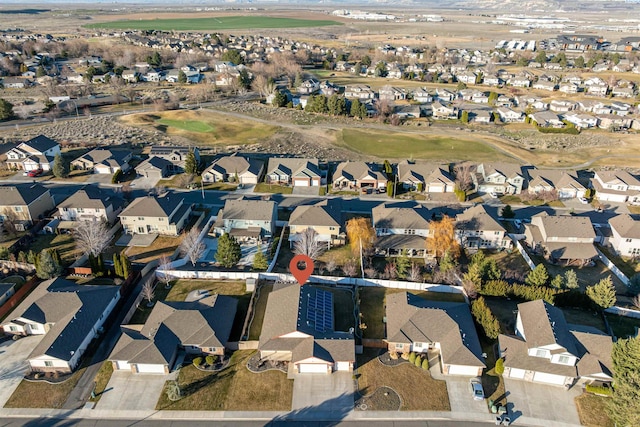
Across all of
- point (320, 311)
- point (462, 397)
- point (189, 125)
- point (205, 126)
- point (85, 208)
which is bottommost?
point (462, 397)

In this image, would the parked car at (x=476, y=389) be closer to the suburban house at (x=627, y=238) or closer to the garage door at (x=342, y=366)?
the garage door at (x=342, y=366)

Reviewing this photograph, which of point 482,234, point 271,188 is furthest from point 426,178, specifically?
point 271,188

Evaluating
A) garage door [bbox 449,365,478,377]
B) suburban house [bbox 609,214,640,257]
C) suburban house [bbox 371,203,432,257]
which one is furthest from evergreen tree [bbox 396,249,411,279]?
suburban house [bbox 609,214,640,257]

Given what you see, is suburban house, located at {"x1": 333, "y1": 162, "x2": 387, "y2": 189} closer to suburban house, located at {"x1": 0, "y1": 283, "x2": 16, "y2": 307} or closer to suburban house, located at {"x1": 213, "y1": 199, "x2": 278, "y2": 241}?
suburban house, located at {"x1": 213, "y1": 199, "x2": 278, "y2": 241}

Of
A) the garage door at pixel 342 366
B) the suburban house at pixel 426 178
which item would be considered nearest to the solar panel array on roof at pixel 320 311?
the garage door at pixel 342 366

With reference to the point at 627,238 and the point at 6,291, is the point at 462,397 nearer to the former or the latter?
the point at 627,238

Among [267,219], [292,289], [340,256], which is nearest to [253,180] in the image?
[267,219]
